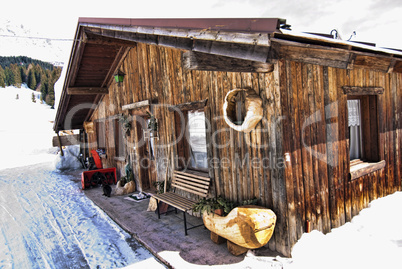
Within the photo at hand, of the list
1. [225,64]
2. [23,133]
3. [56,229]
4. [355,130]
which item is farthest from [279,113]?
[23,133]

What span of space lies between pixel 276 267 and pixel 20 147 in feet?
72.9

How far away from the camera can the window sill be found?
449 centimetres

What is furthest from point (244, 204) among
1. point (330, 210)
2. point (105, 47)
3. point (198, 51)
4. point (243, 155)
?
point (105, 47)

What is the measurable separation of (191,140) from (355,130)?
327 centimetres

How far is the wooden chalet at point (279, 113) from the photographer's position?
3330 mm

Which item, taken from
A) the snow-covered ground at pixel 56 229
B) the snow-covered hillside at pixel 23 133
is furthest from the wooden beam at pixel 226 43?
the snow-covered hillside at pixel 23 133

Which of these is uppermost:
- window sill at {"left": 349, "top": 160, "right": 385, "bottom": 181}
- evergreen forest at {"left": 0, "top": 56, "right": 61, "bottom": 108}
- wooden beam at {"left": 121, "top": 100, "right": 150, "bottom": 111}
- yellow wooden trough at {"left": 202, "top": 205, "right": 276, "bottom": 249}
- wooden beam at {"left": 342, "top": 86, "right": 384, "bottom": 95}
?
evergreen forest at {"left": 0, "top": 56, "right": 61, "bottom": 108}

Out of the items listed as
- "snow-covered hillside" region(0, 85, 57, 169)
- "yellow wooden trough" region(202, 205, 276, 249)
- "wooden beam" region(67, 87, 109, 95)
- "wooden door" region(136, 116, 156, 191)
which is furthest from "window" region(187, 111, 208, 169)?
"snow-covered hillside" region(0, 85, 57, 169)

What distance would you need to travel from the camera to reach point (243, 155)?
4184 mm

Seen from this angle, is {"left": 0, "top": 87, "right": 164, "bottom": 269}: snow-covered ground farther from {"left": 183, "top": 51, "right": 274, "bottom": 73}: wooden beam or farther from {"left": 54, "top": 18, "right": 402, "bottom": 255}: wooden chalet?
{"left": 183, "top": 51, "right": 274, "bottom": 73}: wooden beam

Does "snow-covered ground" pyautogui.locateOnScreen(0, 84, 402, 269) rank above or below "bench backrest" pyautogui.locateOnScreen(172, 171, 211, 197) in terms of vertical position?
below

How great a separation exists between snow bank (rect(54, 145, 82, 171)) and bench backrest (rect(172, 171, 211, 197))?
899cm

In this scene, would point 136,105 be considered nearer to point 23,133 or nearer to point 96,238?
point 96,238

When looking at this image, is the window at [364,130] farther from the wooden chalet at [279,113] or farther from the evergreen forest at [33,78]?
the evergreen forest at [33,78]
